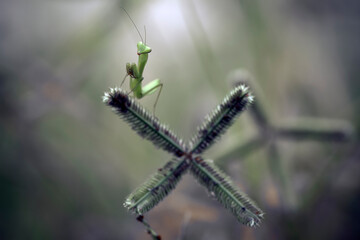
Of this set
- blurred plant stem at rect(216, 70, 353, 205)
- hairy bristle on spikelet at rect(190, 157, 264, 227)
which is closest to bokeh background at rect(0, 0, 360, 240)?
blurred plant stem at rect(216, 70, 353, 205)

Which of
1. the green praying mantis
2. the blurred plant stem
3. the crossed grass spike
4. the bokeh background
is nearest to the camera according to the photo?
the crossed grass spike

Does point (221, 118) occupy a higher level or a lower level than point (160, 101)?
lower

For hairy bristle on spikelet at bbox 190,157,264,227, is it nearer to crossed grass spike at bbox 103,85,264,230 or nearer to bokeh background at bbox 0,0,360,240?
crossed grass spike at bbox 103,85,264,230

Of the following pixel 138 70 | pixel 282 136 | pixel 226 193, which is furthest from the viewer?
pixel 282 136

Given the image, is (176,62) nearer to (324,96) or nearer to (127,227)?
(324,96)

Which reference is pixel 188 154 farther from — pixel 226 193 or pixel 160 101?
pixel 160 101

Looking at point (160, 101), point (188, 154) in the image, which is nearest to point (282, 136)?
point (188, 154)

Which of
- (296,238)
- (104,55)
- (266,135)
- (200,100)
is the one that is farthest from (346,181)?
(104,55)
